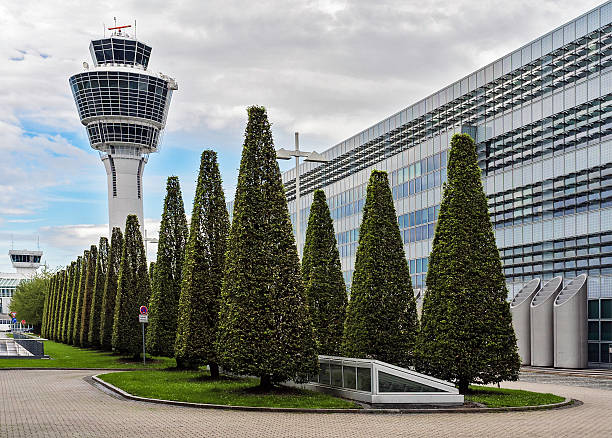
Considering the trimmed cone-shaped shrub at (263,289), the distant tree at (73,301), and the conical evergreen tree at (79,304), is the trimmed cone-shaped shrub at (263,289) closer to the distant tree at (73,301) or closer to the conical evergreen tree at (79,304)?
the conical evergreen tree at (79,304)

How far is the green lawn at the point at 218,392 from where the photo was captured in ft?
62.6

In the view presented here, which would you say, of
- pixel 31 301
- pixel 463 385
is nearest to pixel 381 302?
pixel 463 385

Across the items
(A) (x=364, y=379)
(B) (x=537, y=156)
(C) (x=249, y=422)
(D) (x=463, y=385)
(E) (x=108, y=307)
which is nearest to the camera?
(C) (x=249, y=422)

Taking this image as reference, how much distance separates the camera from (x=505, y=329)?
843 inches

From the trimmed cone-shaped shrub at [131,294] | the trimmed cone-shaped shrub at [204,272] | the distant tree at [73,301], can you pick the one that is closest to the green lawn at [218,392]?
the trimmed cone-shaped shrub at [204,272]

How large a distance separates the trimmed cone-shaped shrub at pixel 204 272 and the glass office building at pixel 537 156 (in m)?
5.80

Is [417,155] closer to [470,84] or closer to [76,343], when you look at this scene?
[470,84]

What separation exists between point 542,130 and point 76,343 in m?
41.5

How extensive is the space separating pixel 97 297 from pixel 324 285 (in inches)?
1139

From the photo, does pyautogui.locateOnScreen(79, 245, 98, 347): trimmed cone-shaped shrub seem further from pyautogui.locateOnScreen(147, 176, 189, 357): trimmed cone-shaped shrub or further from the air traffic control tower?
the air traffic control tower

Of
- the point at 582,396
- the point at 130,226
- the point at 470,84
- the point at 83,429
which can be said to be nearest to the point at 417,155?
the point at 470,84

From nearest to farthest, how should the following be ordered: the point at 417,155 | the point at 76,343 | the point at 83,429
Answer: the point at 83,429
the point at 417,155
the point at 76,343

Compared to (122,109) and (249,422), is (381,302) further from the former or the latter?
(122,109)

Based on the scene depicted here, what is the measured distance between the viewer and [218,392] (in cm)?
2150
